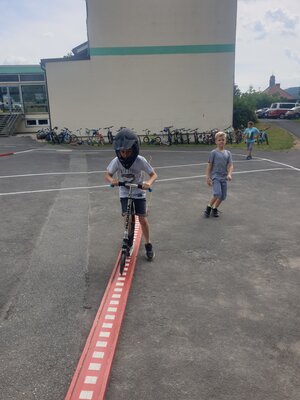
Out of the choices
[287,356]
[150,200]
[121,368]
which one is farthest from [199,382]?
[150,200]

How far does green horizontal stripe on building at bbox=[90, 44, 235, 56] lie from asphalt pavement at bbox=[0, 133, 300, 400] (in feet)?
55.1

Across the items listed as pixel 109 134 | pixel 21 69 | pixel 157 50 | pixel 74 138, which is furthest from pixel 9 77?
pixel 157 50

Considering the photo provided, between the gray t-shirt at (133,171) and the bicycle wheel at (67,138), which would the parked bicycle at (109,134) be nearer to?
the bicycle wheel at (67,138)

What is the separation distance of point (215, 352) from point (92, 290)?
6.14 ft

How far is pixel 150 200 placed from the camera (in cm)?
940

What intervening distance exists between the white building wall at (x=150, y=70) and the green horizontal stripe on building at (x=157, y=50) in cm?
6

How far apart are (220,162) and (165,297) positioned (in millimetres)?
3954

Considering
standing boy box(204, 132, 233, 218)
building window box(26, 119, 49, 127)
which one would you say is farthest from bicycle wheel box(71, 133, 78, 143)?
standing boy box(204, 132, 233, 218)

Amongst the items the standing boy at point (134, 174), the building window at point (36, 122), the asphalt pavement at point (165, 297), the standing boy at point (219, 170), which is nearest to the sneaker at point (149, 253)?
the standing boy at point (134, 174)

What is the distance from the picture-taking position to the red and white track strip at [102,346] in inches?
118

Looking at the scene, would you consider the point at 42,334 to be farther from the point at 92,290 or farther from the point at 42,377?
the point at 92,290

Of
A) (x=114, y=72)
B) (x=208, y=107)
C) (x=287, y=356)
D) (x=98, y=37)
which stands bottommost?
(x=287, y=356)

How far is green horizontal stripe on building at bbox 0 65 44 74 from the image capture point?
115 ft

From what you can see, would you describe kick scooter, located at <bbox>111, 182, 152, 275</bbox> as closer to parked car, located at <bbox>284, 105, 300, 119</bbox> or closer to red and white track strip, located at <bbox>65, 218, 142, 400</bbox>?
red and white track strip, located at <bbox>65, 218, 142, 400</bbox>
